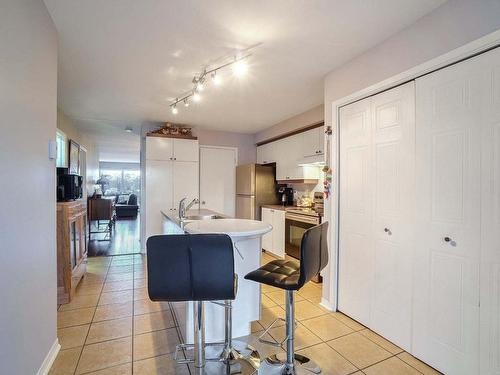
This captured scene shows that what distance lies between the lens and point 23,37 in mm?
1383

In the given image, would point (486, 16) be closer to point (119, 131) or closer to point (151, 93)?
point (151, 93)

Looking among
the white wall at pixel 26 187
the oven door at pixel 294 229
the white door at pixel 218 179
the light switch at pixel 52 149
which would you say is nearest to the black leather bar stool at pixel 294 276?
the white wall at pixel 26 187

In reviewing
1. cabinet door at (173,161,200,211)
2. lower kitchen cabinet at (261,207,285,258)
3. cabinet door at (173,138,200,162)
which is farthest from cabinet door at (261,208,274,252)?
cabinet door at (173,138,200,162)

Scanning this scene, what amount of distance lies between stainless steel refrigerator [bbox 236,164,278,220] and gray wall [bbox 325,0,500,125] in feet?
8.37

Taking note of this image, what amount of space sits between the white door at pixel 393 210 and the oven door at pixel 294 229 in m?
1.35

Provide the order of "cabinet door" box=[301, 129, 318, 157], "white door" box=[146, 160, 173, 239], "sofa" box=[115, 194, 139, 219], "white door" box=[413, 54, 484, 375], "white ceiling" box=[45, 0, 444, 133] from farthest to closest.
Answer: "sofa" box=[115, 194, 139, 219], "white door" box=[146, 160, 173, 239], "cabinet door" box=[301, 129, 318, 157], "white ceiling" box=[45, 0, 444, 133], "white door" box=[413, 54, 484, 375]

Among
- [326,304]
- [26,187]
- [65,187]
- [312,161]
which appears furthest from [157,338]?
[312,161]

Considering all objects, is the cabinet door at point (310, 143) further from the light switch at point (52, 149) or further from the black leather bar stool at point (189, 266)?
the light switch at point (52, 149)

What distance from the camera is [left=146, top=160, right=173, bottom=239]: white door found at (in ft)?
15.2

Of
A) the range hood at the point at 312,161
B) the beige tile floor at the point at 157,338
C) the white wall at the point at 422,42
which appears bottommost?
the beige tile floor at the point at 157,338

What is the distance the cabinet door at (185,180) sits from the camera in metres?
4.80

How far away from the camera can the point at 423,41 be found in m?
1.78

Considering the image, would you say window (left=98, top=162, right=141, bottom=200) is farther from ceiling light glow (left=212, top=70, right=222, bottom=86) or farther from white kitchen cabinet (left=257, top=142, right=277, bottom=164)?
ceiling light glow (left=212, top=70, right=222, bottom=86)

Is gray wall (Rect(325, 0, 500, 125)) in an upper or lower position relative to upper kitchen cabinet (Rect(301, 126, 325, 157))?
upper
